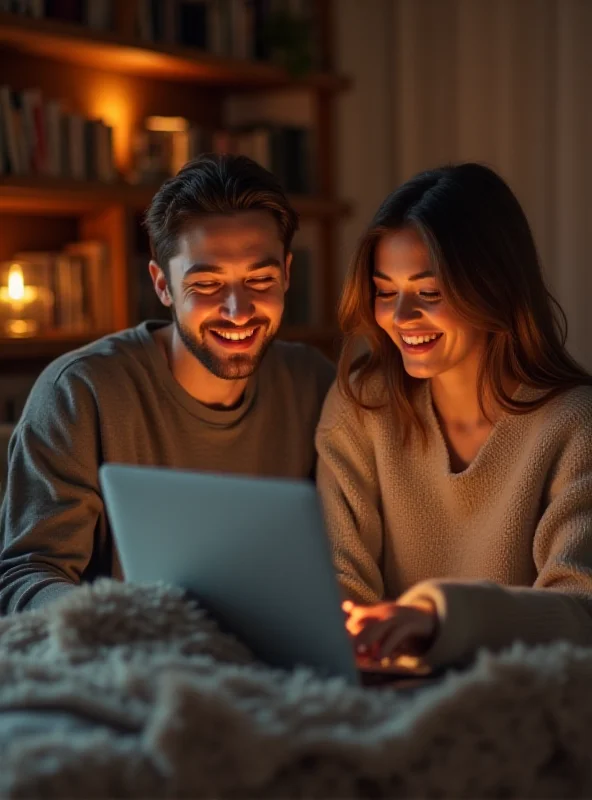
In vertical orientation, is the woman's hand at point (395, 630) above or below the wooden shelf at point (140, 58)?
below

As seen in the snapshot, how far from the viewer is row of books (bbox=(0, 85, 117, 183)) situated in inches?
122

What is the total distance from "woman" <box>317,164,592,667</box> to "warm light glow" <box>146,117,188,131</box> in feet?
6.45

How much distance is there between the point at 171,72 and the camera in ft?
11.9

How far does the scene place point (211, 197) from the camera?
1934 millimetres

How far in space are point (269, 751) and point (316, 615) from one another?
23cm

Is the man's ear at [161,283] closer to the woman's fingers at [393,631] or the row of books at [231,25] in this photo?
the woman's fingers at [393,631]

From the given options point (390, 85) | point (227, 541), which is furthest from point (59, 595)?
point (390, 85)

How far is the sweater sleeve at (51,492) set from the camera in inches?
68.9

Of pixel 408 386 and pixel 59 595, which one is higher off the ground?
pixel 408 386

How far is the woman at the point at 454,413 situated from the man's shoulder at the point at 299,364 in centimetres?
22

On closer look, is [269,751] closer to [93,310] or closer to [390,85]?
[93,310]

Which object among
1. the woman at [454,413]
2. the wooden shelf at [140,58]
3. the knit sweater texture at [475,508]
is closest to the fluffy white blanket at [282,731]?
the knit sweater texture at [475,508]

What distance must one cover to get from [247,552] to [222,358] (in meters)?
0.81

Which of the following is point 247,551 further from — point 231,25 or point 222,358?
point 231,25
